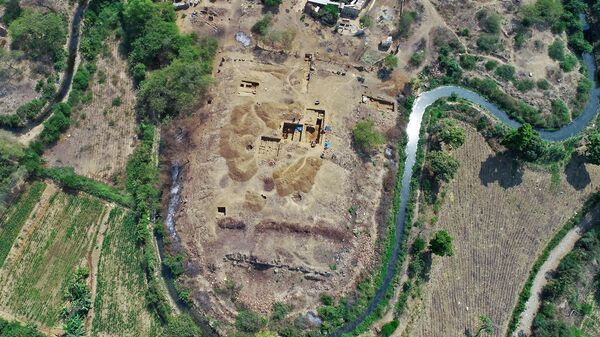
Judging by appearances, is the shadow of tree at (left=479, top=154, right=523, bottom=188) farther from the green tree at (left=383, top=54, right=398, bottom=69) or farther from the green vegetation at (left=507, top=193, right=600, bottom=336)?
the green tree at (left=383, top=54, right=398, bottom=69)

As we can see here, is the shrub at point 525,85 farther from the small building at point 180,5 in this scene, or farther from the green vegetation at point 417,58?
the small building at point 180,5

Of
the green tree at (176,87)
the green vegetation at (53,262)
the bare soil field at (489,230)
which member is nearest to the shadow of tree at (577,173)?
the bare soil field at (489,230)

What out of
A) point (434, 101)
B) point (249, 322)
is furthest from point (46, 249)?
point (434, 101)

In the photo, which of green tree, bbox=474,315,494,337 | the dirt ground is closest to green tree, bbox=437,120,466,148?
the dirt ground

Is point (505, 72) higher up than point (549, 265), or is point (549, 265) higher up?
point (505, 72)

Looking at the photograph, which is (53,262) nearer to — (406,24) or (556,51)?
(406,24)

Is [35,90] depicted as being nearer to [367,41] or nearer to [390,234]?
[367,41]
